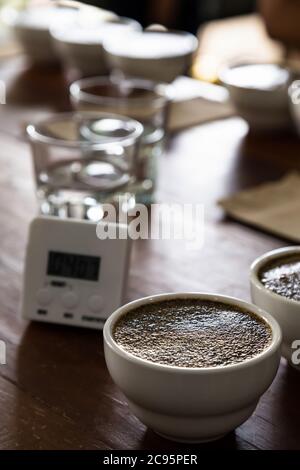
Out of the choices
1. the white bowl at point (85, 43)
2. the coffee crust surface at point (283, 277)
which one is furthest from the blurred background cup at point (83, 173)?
the white bowl at point (85, 43)

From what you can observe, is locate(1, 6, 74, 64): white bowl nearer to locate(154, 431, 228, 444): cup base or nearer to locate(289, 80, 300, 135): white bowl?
locate(289, 80, 300, 135): white bowl

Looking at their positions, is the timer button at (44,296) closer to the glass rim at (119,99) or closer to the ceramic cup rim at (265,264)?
the ceramic cup rim at (265,264)

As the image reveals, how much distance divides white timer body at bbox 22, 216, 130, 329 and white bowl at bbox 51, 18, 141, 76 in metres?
1.15

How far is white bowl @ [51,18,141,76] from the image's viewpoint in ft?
7.00

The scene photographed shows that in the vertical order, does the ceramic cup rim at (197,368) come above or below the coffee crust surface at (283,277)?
above

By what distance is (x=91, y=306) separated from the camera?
104cm

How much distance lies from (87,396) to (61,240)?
21 centimetres

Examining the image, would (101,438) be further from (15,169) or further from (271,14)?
(271,14)

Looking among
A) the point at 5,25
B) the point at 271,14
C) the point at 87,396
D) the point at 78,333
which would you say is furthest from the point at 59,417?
the point at 271,14

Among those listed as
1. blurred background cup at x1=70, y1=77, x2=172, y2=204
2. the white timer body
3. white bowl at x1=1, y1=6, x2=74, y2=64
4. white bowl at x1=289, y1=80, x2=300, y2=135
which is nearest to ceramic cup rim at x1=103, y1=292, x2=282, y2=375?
the white timer body

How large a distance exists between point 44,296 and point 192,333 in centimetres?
27

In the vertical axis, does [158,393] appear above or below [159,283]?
above

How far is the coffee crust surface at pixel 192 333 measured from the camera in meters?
0.80

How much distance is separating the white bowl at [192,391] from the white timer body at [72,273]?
0.21 meters
